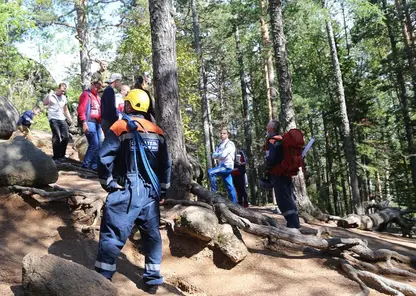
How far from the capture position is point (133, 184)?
13.4 ft

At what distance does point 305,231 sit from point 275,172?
111cm

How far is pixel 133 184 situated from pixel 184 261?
173cm

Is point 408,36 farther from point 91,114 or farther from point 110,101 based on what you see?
point 110,101

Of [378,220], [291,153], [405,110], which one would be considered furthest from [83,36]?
[405,110]

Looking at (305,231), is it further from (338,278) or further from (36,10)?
(36,10)

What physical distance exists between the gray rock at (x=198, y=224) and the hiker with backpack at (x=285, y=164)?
1.46 metres

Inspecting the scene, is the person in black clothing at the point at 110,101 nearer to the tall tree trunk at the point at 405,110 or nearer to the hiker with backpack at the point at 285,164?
the hiker with backpack at the point at 285,164

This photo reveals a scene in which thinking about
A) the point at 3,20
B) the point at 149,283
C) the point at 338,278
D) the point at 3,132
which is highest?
the point at 3,20

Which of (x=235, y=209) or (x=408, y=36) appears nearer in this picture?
(x=235, y=209)

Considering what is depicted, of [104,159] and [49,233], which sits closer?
[104,159]

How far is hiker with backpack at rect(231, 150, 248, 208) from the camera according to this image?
984cm

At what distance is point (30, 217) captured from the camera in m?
5.41

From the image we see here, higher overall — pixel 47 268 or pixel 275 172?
pixel 275 172

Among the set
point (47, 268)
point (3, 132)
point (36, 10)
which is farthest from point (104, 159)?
point (36, 10)
